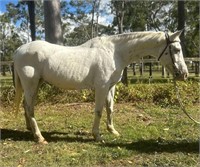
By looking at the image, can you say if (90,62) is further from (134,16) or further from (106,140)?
(134,16)

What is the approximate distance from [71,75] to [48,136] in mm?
1292

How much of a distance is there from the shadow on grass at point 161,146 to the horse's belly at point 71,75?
1120mm

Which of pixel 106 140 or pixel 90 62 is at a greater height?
pixel 90 62

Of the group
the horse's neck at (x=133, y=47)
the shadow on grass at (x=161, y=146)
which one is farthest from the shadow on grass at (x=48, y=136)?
the horse's neck at (x=133, y=47)

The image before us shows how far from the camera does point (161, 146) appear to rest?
491 cm

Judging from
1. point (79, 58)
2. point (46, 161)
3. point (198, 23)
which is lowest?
point (46, 161)

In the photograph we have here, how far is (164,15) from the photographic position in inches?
1507

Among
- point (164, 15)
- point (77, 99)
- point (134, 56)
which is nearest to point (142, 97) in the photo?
point (77, 99)

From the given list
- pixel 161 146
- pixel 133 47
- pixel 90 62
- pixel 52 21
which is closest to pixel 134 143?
pixel 161 146

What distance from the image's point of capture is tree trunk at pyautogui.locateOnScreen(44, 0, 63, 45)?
10.0 meters

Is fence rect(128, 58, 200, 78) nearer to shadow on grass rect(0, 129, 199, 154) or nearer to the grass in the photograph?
the grass

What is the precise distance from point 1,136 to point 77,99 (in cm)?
341

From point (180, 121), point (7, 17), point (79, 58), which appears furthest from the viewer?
point (7, 17)

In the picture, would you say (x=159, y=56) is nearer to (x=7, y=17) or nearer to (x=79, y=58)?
(x=79, y=58)
